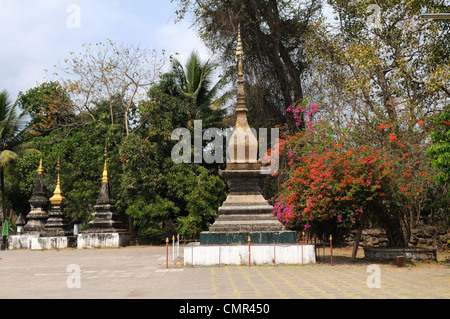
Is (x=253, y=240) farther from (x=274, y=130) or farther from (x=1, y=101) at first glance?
(x=1, y=101)

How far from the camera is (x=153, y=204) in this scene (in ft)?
82.1

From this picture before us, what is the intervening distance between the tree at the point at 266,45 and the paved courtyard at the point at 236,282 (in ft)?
→ 37.8

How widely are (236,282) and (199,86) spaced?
64.5 feet

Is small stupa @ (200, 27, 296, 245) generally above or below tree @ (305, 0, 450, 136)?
below

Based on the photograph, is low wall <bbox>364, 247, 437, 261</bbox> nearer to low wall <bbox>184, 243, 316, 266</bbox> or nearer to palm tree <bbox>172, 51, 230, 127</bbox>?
low wall <bbox>184, 243, 316, 266</bbox>

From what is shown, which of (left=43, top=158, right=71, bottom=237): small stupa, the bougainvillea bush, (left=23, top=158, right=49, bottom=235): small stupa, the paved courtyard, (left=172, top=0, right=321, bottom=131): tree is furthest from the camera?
(left=23, top=158, right=49, bottom=235): small stupa

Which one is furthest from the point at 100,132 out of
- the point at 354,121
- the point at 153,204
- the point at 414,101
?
the point at 414,101

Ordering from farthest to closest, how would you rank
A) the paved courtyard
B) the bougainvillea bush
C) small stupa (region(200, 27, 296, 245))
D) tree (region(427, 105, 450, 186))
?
1. small stupa (region(200, 27, 296, 245))
2. the bougainvillea bush
3. tree (region(427, 105, 450, 186))
4. the paved courtyard

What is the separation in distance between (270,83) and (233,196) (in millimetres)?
9710

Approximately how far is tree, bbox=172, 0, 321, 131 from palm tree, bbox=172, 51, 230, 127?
463 centimetres

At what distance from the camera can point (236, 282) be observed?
28.9 ft

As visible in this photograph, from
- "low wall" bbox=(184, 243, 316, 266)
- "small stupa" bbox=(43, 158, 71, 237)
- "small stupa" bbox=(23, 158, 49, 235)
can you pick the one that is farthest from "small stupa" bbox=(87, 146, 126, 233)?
"low wall" bbox=(184, 243, 316, 266)

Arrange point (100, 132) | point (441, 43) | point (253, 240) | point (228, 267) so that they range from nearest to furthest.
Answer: point (228, 267) < point (253, 240) < point (441, 43) < point (100, 132)

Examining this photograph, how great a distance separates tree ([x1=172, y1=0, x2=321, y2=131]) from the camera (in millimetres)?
22031
